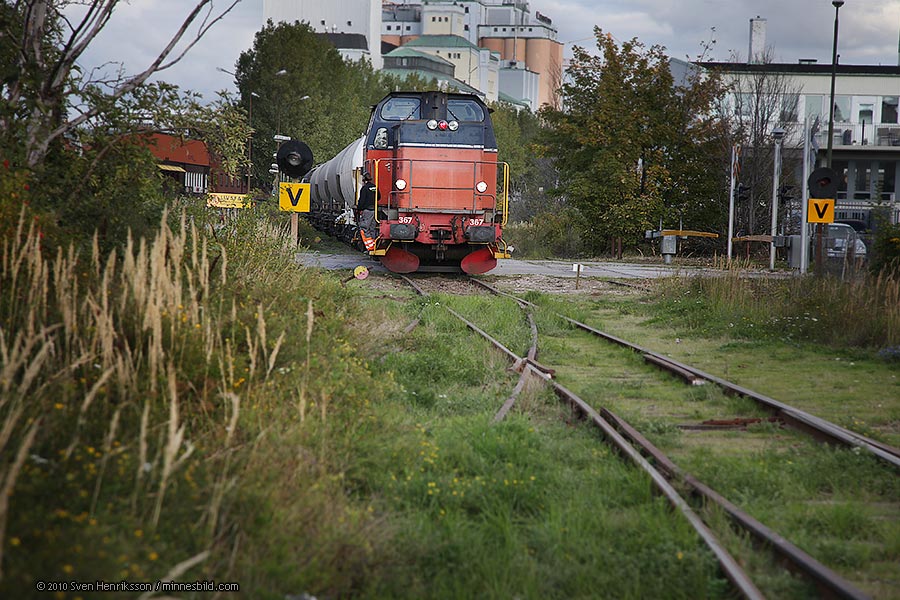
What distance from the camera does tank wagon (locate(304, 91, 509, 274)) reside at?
2022 cm

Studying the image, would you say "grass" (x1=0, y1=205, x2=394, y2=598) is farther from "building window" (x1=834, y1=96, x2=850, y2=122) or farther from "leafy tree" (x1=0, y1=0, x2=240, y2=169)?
"building window" (x1=834, y1=96, x2=850, y2=122)

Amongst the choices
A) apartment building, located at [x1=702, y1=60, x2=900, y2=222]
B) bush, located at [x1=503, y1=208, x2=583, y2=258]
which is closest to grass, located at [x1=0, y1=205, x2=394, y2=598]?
bush, located at [x1=503, y1=208, x2=583, y2=258]

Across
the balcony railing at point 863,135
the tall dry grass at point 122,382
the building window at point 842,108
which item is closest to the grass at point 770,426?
the tall dry grass at point 122,382

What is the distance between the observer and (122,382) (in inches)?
189

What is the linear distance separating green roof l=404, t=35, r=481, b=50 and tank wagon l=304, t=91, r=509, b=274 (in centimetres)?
12763

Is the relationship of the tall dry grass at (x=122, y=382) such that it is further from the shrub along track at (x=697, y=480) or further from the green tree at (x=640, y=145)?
the green tree at (x=640, y=145)

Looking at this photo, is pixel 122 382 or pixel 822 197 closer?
pixel 122 382

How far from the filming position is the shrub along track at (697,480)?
14.5ft

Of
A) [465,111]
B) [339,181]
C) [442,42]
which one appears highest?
[442,42]

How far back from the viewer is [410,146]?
797 inches

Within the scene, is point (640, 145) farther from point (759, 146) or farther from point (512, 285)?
point (512, 285)

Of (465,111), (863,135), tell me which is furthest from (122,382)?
(863,135)

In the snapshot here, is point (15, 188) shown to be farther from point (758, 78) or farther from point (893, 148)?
point (893, 148)

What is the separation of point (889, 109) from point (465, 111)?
158 ft
